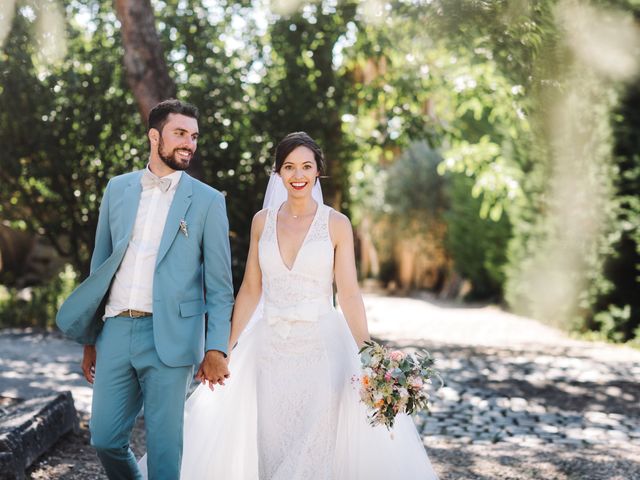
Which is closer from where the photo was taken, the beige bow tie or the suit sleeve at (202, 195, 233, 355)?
the suit sleeve at (202, 195, 233, 355)

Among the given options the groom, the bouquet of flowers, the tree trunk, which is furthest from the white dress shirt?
Answer: the tree trunk

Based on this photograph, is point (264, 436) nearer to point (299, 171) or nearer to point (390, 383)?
point (390, 383)

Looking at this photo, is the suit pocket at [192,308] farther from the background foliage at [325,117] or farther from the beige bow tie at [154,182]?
the background foliage at [325,117]

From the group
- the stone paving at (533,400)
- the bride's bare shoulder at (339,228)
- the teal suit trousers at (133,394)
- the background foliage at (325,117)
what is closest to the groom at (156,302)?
the teal suit trousers at (133,394)

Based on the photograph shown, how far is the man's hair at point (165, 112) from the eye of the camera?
3.78 meters

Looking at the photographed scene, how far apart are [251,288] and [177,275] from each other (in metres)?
0.58

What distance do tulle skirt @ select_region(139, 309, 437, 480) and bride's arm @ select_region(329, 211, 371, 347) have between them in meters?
0.10

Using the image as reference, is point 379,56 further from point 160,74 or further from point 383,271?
point 383,271

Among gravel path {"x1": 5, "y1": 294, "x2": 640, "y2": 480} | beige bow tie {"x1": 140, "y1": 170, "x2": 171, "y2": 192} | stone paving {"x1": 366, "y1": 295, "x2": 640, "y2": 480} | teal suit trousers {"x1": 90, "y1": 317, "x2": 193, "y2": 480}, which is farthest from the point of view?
stone paving {"x1": 366, "y1": 295, "x2": 640, "y2": 480}

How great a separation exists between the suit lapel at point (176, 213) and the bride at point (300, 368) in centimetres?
47

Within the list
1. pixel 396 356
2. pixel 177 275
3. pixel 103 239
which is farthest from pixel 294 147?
pixel 396 356

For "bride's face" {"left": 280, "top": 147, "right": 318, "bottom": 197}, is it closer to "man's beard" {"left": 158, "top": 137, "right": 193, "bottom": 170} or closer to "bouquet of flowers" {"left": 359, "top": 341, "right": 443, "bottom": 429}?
"man's beard" {"left": 158, "top": 137, "right": 193, "bottom": 170}

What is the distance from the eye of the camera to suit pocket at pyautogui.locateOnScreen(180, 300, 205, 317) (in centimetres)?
367

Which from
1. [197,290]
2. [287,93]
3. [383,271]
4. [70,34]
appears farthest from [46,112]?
[383,271]
